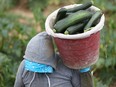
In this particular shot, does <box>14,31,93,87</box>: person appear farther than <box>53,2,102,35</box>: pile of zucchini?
Yes

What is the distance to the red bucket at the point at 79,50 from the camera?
2875 millimetres

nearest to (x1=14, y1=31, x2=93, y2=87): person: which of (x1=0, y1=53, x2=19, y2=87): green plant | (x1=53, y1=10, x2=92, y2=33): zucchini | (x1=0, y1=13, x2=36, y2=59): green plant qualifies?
(x1=53, y1=10, x2=92, y2=33): zucchini

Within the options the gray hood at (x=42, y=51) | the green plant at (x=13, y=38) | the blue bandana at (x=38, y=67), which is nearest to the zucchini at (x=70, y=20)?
the gray hood at (x=42, y=51)

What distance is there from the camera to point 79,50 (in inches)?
114

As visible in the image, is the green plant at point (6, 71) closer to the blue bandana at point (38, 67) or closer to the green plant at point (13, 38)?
the green plant at point (13, 38)

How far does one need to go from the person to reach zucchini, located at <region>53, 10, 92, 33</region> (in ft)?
0.51

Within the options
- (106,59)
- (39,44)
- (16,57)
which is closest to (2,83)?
(16,57)

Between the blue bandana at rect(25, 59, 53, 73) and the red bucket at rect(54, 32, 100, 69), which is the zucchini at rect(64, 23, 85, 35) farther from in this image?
the blue bandana at rect(25, 59, 53, 73)

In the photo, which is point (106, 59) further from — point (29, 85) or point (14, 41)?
Answer: point (29, 85)

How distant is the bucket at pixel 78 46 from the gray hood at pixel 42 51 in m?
0.08

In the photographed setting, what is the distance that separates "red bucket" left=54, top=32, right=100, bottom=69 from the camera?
2875 millimetres

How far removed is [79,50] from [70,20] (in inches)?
9.4

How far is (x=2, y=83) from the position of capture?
14.6 ft

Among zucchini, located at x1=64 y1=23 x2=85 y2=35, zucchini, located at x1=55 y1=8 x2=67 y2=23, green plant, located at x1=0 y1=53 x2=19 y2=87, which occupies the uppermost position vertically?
zucchini, located at x1=55 y1=8 x2=67 y2=23
